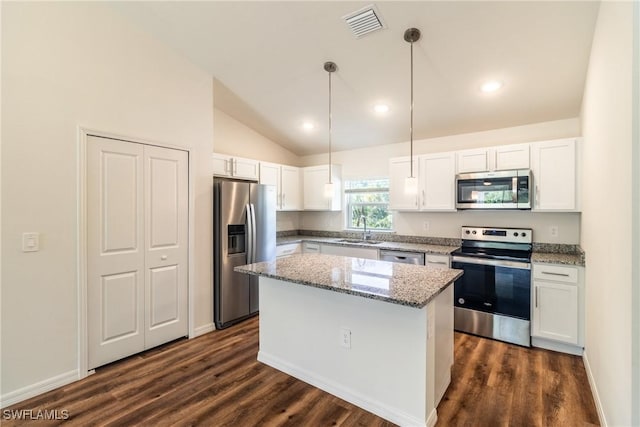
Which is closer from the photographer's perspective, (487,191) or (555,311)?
(555,311)

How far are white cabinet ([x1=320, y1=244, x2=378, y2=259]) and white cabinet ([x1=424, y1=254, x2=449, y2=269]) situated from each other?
0.67m

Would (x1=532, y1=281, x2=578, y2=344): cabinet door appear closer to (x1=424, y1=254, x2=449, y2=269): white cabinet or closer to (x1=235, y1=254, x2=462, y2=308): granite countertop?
(x1=424, y1=254, x2=449, y2=269): white cabinet

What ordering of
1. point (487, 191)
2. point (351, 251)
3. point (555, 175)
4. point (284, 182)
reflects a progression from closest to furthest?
point (555, 175) → point (487, 191) → point (351, 251) → point (284, 182)

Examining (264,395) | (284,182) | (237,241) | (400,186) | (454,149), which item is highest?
(454,149)

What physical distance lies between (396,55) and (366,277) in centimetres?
204

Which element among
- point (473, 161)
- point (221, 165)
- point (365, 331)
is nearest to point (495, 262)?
point (473, 161)

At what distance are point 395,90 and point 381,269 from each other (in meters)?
2.01

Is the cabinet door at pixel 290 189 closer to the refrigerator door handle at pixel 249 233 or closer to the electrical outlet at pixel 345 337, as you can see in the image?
the refrigerator door handle at pixel 249 233

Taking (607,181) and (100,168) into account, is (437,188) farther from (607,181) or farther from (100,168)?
(100,168)

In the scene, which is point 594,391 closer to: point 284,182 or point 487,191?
point 487,191

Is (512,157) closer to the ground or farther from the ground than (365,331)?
farther from the ground

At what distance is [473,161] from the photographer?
363 centimetres

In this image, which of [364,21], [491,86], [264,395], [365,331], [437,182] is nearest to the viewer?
[365,331]

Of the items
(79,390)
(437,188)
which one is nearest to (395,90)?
(437,188)
